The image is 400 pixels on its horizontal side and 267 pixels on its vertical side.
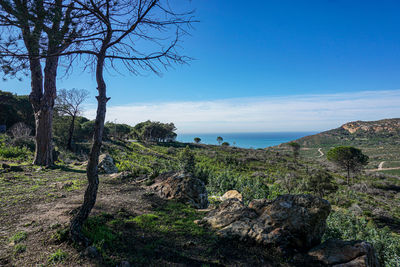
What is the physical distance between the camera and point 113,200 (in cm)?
607

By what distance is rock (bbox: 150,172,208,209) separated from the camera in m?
7.16

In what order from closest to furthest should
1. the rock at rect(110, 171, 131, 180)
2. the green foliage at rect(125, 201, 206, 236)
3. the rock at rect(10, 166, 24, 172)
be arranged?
the green foliage at rect(125, 201, 206, 236)
the rock at rect(10, 166, 24, 172)
the rock at rect(110, 171, 131, 180)

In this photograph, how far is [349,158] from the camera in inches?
1369

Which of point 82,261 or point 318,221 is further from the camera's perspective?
point 318,221

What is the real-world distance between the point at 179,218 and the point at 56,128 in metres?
26.4

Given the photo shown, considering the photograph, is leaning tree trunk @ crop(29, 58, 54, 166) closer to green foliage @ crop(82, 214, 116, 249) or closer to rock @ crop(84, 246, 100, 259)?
green foliage @ crop(82, 214, 116, 249)

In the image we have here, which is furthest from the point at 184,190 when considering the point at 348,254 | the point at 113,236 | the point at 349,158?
the point at 349,158

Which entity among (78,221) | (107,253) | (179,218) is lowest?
(179,218)

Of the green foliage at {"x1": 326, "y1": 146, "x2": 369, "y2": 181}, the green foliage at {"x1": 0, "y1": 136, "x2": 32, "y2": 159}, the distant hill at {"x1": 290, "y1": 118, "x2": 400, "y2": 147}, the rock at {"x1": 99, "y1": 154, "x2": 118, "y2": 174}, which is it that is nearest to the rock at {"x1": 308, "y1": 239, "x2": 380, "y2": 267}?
the rock at {"x1": 99, "y1": 154, "x2": 118, "y2": 174}

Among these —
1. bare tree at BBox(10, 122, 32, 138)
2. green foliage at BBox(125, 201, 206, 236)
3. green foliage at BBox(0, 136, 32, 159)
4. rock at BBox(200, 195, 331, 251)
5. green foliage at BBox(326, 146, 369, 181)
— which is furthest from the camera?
green foliage at BBox(326, 146, 369, 181)

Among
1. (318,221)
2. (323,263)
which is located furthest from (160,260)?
(318,221)

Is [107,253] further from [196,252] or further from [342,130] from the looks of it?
[342,130]

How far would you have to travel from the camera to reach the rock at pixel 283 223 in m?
3.82

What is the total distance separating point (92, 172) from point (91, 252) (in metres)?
1.34
